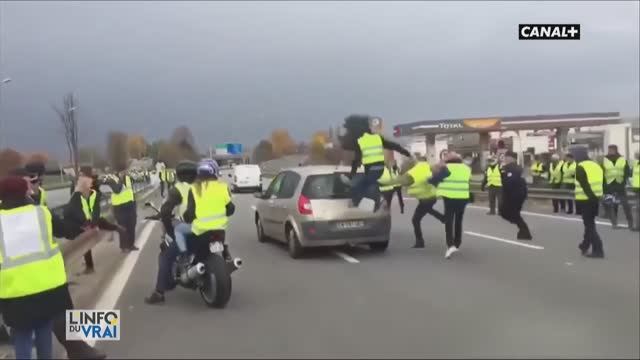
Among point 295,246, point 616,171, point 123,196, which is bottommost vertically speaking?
point 295,246

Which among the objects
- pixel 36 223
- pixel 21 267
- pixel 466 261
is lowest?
pixel 466 261

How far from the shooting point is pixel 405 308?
7.69 metres

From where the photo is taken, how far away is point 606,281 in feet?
29.7

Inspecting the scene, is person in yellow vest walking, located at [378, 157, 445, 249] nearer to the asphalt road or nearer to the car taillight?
the asphalt road

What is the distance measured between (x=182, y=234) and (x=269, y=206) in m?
5.23

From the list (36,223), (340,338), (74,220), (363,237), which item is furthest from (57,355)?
(363,237)

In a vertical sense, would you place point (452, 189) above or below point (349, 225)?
above

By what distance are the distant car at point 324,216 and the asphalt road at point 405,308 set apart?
0.36 meters

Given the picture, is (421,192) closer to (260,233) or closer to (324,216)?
(324,216)

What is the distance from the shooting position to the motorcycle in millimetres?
7840

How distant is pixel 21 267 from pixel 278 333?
2715 millimetres

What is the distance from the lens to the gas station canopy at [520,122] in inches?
2351

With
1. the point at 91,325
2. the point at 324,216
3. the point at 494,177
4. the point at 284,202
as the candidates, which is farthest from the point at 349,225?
the point at 494,177

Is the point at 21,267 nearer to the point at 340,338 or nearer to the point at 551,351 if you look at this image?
the point at 340,338
